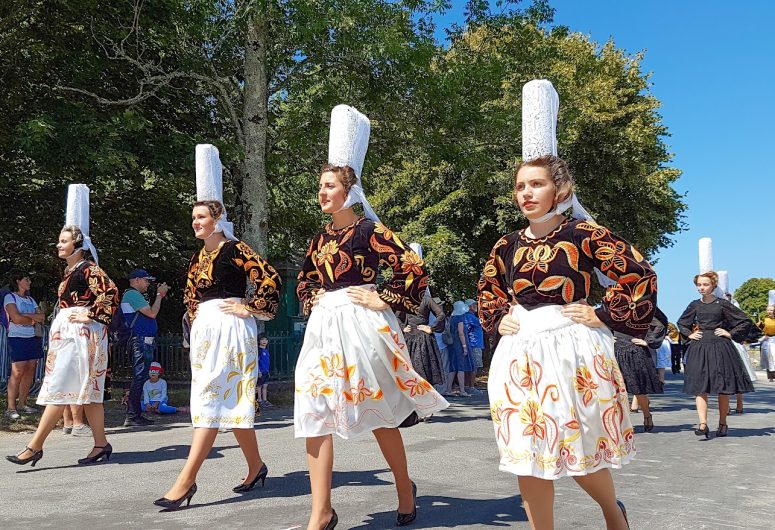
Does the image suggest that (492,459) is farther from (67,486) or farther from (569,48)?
(569,48)

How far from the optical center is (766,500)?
5.99m

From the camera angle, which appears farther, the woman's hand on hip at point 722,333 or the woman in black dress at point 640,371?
the woman in black dress at point 640,371

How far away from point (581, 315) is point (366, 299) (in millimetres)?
1533

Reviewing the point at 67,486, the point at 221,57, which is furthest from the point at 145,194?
the point at 67,486

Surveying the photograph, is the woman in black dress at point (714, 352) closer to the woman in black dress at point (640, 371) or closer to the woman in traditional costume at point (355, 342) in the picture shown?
the woman in black dress at point (640, 371)

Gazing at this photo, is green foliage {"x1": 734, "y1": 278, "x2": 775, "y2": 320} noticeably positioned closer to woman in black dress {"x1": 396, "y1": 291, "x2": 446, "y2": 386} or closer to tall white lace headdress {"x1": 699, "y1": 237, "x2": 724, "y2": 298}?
woman in black dress {"x1": 396, "y1": 291, "x2": 446, "y2": 386}

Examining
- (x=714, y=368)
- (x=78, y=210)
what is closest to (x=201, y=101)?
(x=78, y=210)

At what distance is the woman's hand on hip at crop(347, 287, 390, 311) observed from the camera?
4963 millimetres

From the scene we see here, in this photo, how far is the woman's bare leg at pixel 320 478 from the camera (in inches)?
→ 177

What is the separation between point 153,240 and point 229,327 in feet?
48.1

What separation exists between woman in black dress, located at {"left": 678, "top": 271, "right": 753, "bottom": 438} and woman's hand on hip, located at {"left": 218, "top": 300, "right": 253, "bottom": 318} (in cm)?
628

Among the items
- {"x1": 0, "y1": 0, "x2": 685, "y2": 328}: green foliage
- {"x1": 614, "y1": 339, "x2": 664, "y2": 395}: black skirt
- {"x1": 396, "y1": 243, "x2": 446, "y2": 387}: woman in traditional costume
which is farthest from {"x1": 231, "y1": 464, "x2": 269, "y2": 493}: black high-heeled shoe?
{"x1": 0, "y1": 0, "x2": 685, "y2": 328}: green foliage

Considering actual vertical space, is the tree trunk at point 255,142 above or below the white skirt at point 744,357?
above

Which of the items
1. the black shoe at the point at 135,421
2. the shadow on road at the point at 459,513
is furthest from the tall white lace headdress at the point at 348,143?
the black shoe at the point at 135,421
